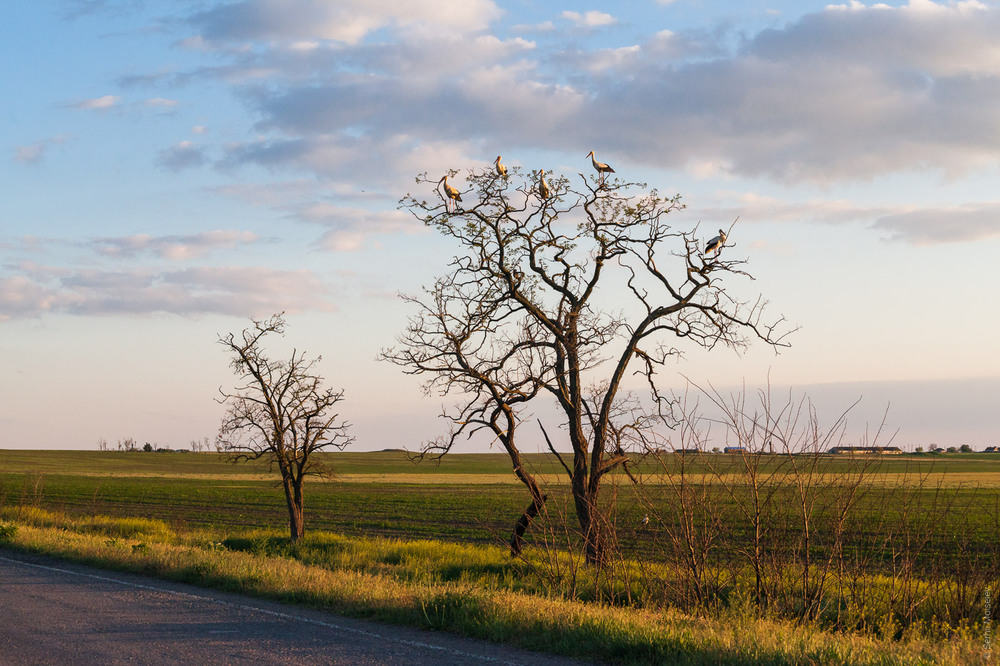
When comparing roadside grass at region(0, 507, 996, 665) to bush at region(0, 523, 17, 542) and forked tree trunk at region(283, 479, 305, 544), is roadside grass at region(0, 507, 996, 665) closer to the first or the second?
bush at region(0, 523, 17, 542)

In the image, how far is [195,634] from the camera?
8.37 m

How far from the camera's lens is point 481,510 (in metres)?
50.5

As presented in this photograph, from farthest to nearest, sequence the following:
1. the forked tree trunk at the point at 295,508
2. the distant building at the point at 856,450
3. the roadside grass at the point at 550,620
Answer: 1. the forked tree trunk at the point at 295,508
2. the distant building at the point at 856,450
3. the roadside grass at the point at 550,620

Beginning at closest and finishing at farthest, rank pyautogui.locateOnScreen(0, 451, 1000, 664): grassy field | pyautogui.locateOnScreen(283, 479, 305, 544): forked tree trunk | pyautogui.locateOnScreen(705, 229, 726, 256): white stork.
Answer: pyautogui.locateOnScreen(0, 451, 1000, 664): grassy field < pyautogui.locateOnScreen(705, 229, 726, 256): white stork < pyautogui.locateOnScreen(283, 479, 305, 544): forked tree trunk

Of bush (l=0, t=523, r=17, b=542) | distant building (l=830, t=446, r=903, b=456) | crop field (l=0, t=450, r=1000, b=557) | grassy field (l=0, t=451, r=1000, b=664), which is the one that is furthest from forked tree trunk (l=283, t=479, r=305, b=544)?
distant building (l=830, t=446, r=903, b=456)

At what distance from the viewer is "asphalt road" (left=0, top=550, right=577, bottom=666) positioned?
7352 mm

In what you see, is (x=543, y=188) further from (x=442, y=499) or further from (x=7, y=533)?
(x=442, y=499)

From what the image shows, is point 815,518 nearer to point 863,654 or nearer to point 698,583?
point 698,583

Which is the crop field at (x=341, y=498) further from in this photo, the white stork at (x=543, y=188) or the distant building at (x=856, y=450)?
the white stork at (x=543, y=188)

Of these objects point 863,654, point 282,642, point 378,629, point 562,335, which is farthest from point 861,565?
point 562,335

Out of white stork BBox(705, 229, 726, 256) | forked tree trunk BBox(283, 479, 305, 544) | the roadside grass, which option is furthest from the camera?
forked tree trunk BBox(283, 479, 305, 544)

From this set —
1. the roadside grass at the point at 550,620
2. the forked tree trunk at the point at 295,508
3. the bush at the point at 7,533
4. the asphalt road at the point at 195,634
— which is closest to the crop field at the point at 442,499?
the forked tree trunk at the point at 295,508

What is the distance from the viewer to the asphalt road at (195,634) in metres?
7.35

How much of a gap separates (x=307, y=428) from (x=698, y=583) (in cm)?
1585
